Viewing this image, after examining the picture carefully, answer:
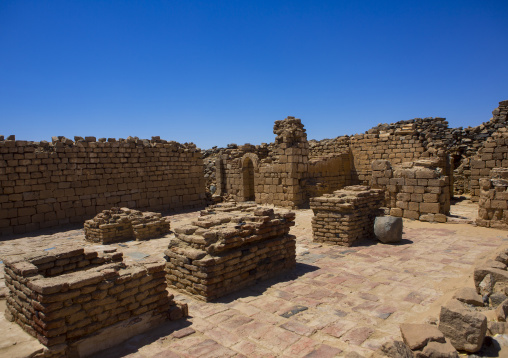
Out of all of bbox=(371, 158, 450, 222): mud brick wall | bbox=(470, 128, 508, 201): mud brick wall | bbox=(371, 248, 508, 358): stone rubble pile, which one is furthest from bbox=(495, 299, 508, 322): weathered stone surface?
bbox=(470, 128, 508, 201): mud brick wall

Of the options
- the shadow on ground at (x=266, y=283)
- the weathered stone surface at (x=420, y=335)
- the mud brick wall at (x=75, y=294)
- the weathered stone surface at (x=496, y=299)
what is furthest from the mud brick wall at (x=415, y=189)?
the mud brick wall at (x=75, y=294)

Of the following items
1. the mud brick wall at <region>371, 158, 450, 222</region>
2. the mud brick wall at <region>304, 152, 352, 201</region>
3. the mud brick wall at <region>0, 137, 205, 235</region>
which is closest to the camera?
the mud brick wall at <region>371, 158, 450, 222</region>

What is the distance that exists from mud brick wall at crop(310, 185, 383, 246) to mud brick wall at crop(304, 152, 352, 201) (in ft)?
20.7

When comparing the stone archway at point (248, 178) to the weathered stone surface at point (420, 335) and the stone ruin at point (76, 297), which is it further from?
the weathered stone surface at point (420, 335)

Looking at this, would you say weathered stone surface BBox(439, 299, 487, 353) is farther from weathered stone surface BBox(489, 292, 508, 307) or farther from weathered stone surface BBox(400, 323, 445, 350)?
weathered stone surface BBox(489, 292, 508, 307)

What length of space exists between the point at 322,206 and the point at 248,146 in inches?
401

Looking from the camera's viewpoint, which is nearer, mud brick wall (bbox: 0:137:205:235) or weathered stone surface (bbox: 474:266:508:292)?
weathered stone surface (bbox: 474:266:508:292)

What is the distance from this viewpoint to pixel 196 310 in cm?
510

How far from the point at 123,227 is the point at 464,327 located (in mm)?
9245

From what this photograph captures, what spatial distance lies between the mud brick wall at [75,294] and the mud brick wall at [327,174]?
467 inches

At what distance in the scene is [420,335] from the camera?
3.50 meters

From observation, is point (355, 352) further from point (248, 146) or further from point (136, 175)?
point (248, 146)

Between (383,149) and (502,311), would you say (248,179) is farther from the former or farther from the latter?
(502,311)

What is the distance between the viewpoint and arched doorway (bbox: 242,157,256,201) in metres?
18.3
